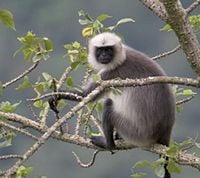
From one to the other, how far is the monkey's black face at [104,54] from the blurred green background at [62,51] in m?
15.0

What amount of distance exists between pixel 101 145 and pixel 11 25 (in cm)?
244

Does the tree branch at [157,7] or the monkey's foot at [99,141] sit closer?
the tree branch at [157,7]

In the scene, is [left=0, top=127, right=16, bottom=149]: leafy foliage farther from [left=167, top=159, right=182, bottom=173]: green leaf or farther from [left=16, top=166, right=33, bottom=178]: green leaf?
[left=167, top=159, right=182, bottom=173]: green leaf

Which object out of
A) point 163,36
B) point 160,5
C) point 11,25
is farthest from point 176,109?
point 163,36

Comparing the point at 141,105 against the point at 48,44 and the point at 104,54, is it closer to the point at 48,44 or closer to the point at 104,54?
the point at 104,54

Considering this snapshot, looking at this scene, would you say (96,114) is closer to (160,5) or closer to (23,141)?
(160,5)

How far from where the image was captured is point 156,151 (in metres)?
5.45

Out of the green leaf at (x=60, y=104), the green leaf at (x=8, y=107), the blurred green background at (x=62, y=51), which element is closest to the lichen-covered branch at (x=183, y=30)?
the green leaf at (x=8, y=107)

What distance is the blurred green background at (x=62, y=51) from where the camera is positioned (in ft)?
86.9

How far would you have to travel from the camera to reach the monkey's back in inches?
258

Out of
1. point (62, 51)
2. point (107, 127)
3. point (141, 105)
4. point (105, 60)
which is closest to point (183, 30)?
point (107, 127)

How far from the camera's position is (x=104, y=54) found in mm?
7160

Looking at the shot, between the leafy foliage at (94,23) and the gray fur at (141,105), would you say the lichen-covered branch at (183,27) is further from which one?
the gray fur at (141,105)

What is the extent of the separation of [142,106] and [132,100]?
0.28 feet
